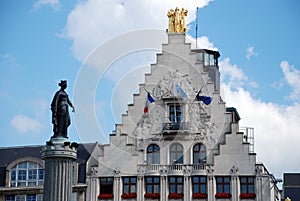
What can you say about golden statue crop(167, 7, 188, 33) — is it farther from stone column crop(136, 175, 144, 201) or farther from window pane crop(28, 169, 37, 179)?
window pane crop(28, 169, 37, 179)

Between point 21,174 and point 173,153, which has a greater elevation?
point 173,153

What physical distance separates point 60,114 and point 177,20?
102 ft

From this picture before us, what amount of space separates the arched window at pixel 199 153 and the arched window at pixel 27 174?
14.4m

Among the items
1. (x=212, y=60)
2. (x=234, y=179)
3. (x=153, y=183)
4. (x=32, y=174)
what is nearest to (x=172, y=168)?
(x=153, y=183)

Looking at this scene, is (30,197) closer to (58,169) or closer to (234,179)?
(234,179)

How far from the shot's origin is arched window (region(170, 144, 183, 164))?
2470 inches

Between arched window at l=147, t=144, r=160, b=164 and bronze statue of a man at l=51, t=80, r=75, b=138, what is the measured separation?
1039 inches

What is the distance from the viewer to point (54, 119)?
37.2m

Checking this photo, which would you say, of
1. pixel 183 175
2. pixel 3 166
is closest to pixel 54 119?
pixel 183 175

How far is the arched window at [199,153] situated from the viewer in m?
62.5

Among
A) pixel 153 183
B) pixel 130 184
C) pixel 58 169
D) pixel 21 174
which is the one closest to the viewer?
pixel 58 169

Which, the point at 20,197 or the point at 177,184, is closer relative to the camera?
the point at 177,184

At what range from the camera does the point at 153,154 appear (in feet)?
208

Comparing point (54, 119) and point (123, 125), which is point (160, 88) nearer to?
point (123, 125)
